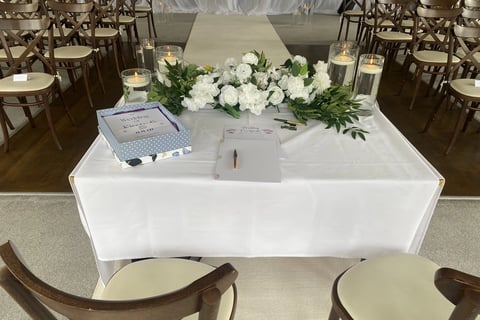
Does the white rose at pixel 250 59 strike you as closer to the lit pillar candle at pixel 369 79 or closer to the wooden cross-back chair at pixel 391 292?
the lit pillar candle at pixel 369 79

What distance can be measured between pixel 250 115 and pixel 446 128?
7.48 feet

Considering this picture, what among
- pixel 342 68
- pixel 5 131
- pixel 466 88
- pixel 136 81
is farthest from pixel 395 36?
pixel 5 131

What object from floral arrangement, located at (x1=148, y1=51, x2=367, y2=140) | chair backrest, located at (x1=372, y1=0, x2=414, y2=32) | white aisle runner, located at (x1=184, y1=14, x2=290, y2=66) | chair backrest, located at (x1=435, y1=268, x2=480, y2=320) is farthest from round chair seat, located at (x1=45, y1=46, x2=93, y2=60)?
chair backrest, located at (x1=435, y1=268, x2=480, y2=320)

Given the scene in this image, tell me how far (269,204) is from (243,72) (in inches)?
21.5

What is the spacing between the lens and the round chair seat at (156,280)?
100 cm

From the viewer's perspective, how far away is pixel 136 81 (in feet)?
4.76

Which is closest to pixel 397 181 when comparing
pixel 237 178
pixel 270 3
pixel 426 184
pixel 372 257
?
pixel 426 184

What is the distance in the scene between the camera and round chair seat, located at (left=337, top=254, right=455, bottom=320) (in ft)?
3.15

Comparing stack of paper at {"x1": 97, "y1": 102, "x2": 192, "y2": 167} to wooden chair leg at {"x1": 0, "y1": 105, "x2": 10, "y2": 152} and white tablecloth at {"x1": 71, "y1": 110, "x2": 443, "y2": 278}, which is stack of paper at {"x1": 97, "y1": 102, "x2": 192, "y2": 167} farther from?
wooden chair leg at {"x1": 0, "y1": 105, "x2": 10, "y2": 152}

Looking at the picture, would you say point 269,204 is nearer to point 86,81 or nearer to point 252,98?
point 252,98

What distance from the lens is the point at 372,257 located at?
1.18 metres

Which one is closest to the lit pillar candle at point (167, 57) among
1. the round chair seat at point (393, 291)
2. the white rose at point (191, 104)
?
the white rose at point (191, 104)

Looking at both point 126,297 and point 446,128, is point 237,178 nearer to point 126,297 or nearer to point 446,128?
point 126,297

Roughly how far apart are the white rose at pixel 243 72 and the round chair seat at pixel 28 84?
62.9 inches
